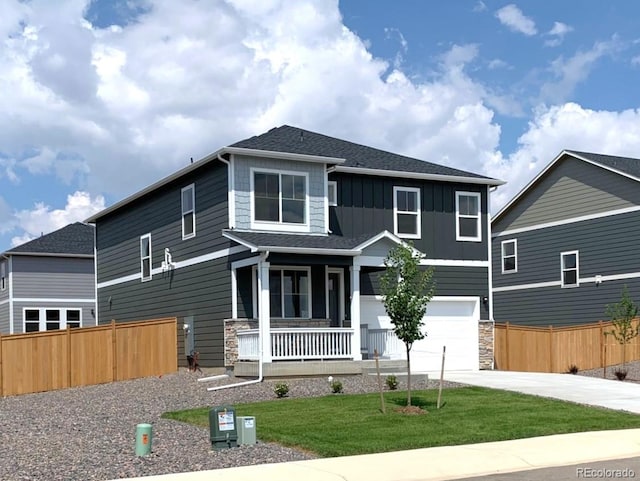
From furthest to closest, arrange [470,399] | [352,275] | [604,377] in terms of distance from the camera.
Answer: [604,377], [352,275], [470,399]

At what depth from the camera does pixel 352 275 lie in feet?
77.5

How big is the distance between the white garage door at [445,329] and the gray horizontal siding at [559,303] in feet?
22.7

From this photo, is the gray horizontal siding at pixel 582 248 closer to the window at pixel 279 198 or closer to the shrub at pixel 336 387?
the window at pixel 279 198

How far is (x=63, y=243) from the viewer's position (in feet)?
143

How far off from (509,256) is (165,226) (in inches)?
643

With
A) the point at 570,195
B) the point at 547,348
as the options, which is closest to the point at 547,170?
the point at 570,195

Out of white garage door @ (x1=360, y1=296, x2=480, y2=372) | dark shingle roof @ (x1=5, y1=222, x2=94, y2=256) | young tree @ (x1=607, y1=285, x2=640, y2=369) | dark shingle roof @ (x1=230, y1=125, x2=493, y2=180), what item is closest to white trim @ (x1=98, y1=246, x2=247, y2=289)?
dark shingle roof @ (x1=230, y1=125, x2=493, y2=180)

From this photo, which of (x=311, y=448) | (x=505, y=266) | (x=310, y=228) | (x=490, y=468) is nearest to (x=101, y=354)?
(x=310, y=228)

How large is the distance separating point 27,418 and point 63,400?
11.5 feet

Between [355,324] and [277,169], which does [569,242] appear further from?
[277,169]

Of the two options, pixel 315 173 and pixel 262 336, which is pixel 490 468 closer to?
pixel 262 336

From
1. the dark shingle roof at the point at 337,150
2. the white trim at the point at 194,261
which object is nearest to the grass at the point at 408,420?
the white trim at the point at 194,261

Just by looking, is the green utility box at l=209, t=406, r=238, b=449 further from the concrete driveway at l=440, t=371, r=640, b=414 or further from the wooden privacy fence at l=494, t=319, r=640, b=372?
the wooden privacy fence at l=494, t=319, r=640, b=372

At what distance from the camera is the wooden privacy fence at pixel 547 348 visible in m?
28.2
